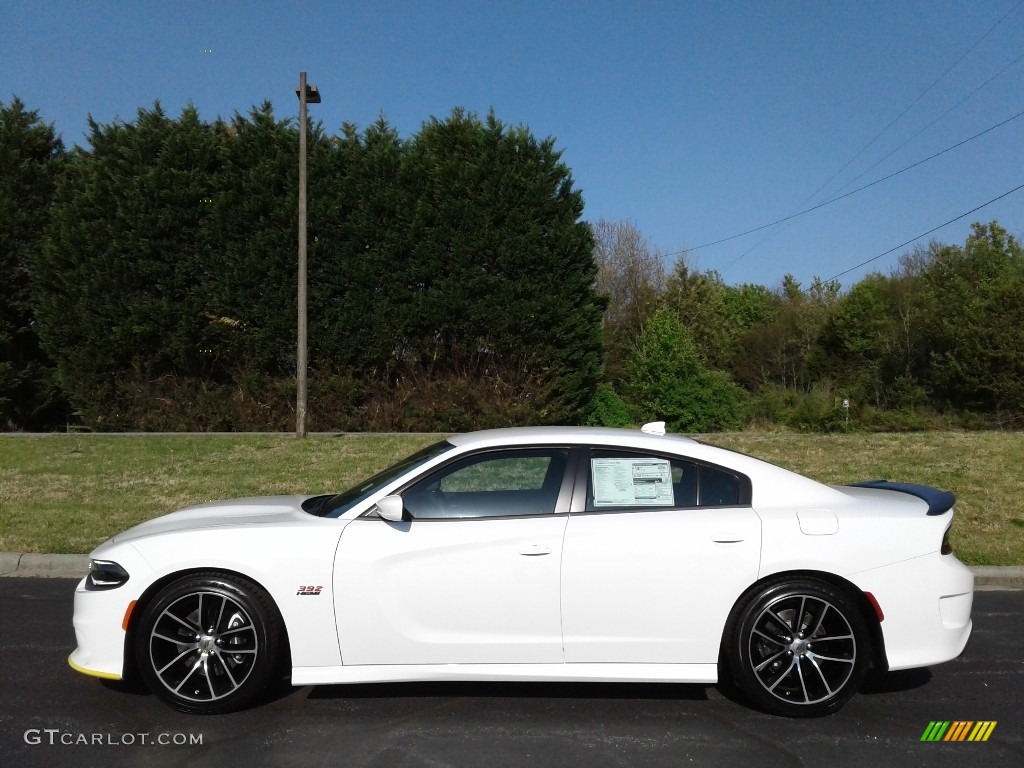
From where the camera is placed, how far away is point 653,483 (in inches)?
168

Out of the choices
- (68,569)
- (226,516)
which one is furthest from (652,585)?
(68,569)

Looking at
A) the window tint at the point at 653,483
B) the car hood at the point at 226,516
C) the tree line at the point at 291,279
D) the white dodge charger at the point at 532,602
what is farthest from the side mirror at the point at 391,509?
the tree line at the point at 291,279

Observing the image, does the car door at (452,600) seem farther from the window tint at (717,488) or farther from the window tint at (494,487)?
the window tint at (717,488)

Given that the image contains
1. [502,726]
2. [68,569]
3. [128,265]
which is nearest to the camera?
[502,726]

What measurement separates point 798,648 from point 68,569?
6180mm

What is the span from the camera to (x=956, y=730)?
3.96m

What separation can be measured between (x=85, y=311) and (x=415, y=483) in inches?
561

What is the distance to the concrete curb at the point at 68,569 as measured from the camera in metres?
7.03

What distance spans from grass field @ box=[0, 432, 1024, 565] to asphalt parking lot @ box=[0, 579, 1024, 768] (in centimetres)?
351

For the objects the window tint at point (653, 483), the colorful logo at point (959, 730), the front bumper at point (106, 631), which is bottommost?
the colorful logo at point (959, 730)

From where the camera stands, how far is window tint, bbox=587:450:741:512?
4.22 metres

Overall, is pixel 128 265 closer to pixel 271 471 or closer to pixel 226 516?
pixel 271 471

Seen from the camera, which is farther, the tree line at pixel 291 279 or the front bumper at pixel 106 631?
the tree line at pixel 291 279

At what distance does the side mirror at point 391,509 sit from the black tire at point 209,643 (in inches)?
27.3
